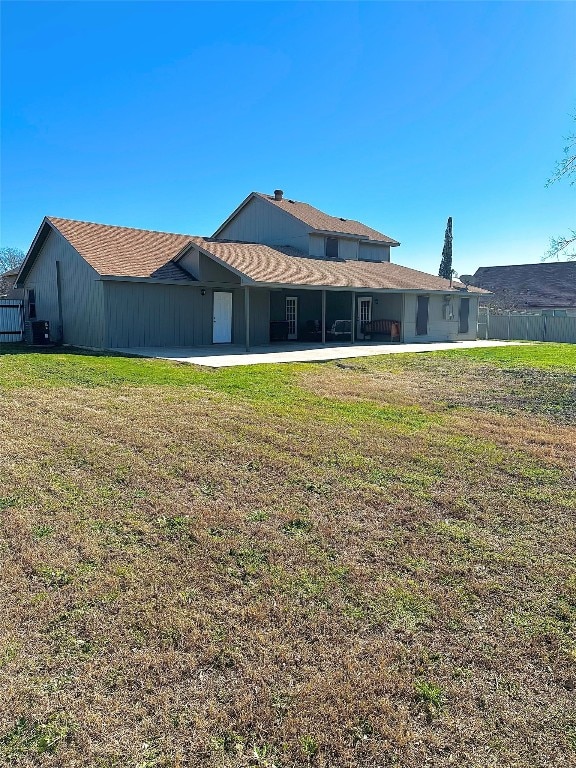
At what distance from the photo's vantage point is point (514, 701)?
230 cm

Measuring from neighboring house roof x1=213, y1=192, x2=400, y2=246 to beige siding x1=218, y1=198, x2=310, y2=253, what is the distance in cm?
23

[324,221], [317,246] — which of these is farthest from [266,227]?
[317,246]

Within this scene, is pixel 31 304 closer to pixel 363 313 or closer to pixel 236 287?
pixel 236 287

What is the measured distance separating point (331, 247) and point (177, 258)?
810 centimetres

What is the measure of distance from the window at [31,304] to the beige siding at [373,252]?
15.0 metres

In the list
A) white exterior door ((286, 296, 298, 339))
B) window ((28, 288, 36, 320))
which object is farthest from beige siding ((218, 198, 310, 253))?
window ((28, 288, 36, 320))

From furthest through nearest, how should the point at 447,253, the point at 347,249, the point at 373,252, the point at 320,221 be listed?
the point at 447,253 → the point at 373,252 → the point at 347,249 → the point at 320,221

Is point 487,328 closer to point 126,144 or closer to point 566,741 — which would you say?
point 126,144

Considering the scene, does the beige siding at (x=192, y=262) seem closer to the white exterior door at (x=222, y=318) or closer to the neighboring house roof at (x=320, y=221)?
the white exterior door at (x=222, y=318)

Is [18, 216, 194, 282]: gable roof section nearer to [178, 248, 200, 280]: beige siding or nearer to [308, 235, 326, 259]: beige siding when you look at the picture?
[178, 248, 200, 280]: beige siding

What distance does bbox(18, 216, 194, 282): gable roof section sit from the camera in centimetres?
1680

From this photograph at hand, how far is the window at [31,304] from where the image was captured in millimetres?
20078

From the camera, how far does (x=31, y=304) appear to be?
800 inches

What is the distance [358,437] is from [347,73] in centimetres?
1279
